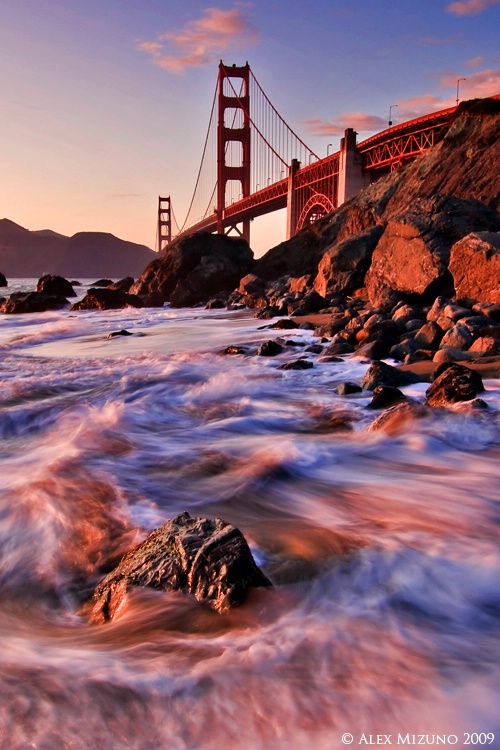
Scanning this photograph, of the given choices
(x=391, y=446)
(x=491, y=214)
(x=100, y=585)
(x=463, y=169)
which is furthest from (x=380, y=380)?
(x=463, y=169)

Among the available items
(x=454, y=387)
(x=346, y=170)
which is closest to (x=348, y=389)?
(x=454, y=387)

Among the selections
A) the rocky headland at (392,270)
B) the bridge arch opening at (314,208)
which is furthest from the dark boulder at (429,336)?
the bridge arch opening at (314,208)

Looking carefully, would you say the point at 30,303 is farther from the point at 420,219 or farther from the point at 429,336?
the point at 429,336

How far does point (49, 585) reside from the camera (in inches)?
91.3

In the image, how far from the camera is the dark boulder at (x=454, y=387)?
14.0 feet

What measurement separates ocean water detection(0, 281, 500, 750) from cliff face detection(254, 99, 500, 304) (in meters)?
4.56

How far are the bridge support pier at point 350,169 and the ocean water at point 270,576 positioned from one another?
78.6 feet

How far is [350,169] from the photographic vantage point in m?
27.3

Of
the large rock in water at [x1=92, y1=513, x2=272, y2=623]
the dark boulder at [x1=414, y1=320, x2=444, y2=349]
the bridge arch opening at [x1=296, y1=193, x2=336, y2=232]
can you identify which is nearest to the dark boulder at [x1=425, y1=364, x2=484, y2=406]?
the dark boulder at [x1=414, y1=320, x2=444, y2=349]

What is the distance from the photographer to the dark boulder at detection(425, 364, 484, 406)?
4.27 m

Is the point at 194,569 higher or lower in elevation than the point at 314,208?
lower

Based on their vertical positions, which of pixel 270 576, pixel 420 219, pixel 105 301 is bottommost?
pixel 270 576

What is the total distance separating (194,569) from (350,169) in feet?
90.8

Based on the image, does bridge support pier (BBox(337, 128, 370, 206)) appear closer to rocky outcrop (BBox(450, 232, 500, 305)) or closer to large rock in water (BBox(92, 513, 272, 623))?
rocky outcrop (BBox(450, 232, 500, 305))
